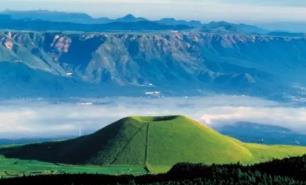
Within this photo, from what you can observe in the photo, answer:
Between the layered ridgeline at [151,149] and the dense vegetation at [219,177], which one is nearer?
the dense vegetation at [219,177]

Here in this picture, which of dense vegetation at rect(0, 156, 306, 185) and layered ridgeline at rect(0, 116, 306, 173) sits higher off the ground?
dense vegetation at rect(0, 156, 306, 185)

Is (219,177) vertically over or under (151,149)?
over

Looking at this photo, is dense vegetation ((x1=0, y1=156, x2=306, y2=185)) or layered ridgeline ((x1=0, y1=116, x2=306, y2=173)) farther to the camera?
layered ridgeline ((x1=0, y1=116, x2=306, y2=173))

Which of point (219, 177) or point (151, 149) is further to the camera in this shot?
point (151, 149)

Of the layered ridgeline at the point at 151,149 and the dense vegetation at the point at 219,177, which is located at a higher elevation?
the dense vegetation at the point at 219,177
